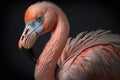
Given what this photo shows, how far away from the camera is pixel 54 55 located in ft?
4.13

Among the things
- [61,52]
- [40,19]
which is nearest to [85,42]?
[61,52]

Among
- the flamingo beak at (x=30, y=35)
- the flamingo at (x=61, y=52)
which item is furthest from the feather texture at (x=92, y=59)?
the flamingo beak at (x=30, y=35)

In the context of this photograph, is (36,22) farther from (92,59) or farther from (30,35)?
(92,59)

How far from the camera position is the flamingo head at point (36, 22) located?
1219mm

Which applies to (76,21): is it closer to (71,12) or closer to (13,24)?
(71,12)

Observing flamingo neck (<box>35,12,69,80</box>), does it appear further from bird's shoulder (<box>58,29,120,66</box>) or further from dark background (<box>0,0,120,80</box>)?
dark background (<box>0,0,120,80</box>)

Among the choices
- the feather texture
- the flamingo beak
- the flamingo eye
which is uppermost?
the flamingo eye

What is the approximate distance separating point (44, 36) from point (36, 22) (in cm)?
47

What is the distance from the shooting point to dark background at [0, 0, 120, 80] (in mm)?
1669

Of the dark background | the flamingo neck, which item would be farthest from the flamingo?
the dark background

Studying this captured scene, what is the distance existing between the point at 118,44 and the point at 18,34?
26.7 inches

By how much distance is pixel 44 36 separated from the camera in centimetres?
170

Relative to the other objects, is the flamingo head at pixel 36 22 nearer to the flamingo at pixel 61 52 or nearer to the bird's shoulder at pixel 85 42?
the flamingo at pixel 61 52

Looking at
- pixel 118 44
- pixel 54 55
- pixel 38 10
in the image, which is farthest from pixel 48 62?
pixel 118 44
